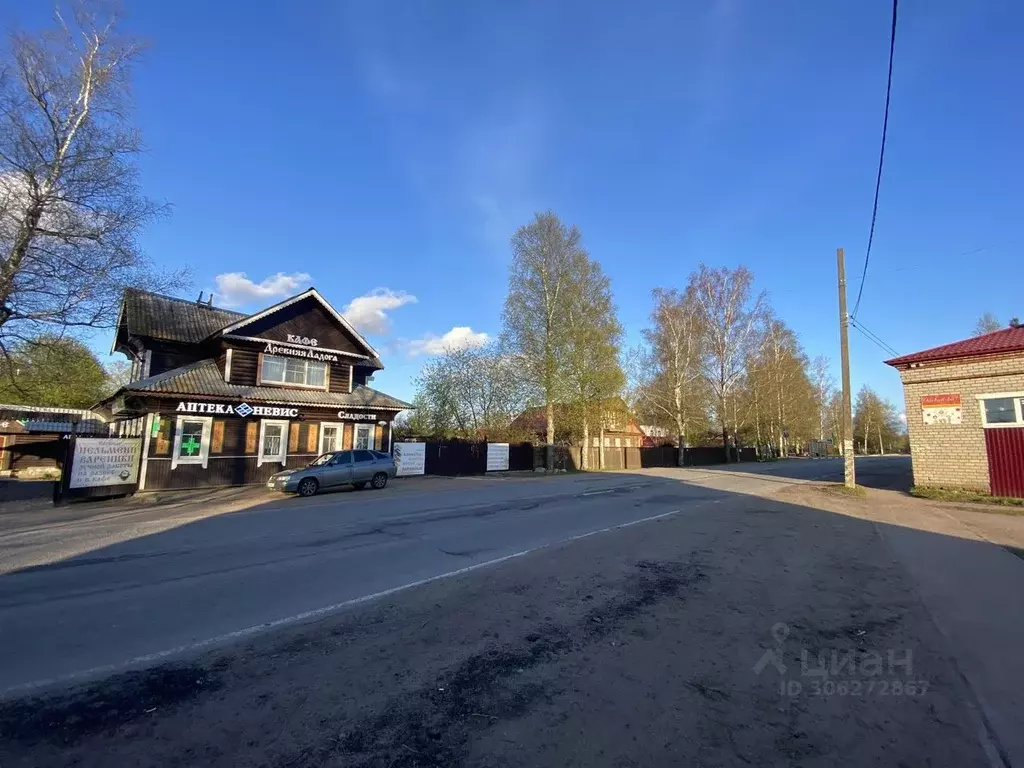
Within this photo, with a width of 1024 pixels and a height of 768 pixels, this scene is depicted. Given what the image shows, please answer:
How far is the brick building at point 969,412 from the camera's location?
16.2m

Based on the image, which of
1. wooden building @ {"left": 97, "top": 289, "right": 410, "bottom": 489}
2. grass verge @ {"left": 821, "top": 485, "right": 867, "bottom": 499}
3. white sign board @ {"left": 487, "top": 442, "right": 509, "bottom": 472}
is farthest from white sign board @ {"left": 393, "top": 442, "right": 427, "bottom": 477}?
grass verge @ {"left": 821, "top": 485, "right": 867, "bottom": 499}

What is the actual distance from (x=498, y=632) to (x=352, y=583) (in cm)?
260

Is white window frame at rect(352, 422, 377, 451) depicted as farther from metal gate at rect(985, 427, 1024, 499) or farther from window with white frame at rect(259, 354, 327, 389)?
metal gate at rect(985, 427, 1024, 499)

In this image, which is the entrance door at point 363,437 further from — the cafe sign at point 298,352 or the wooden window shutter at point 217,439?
the wooden window shutter at point 217,439

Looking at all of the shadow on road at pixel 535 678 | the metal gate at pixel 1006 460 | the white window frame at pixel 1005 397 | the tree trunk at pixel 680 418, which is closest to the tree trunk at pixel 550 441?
the tree trunk at pixel 680 418

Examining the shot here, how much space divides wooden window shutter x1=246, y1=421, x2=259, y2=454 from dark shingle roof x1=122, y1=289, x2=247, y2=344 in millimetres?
5158

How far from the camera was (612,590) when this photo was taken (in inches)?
247

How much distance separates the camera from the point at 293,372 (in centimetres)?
2508

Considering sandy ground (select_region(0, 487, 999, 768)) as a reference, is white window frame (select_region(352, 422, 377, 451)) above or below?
above

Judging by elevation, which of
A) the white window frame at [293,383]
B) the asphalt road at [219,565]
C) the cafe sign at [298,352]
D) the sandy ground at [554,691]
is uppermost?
→ the cafe sign at [298,352]

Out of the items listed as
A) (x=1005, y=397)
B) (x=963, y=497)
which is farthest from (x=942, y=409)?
(x=963, y=497)

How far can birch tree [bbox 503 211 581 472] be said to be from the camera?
32.3m

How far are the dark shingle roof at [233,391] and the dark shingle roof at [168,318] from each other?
5.67 ft

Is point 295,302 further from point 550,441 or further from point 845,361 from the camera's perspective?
point 845,361
